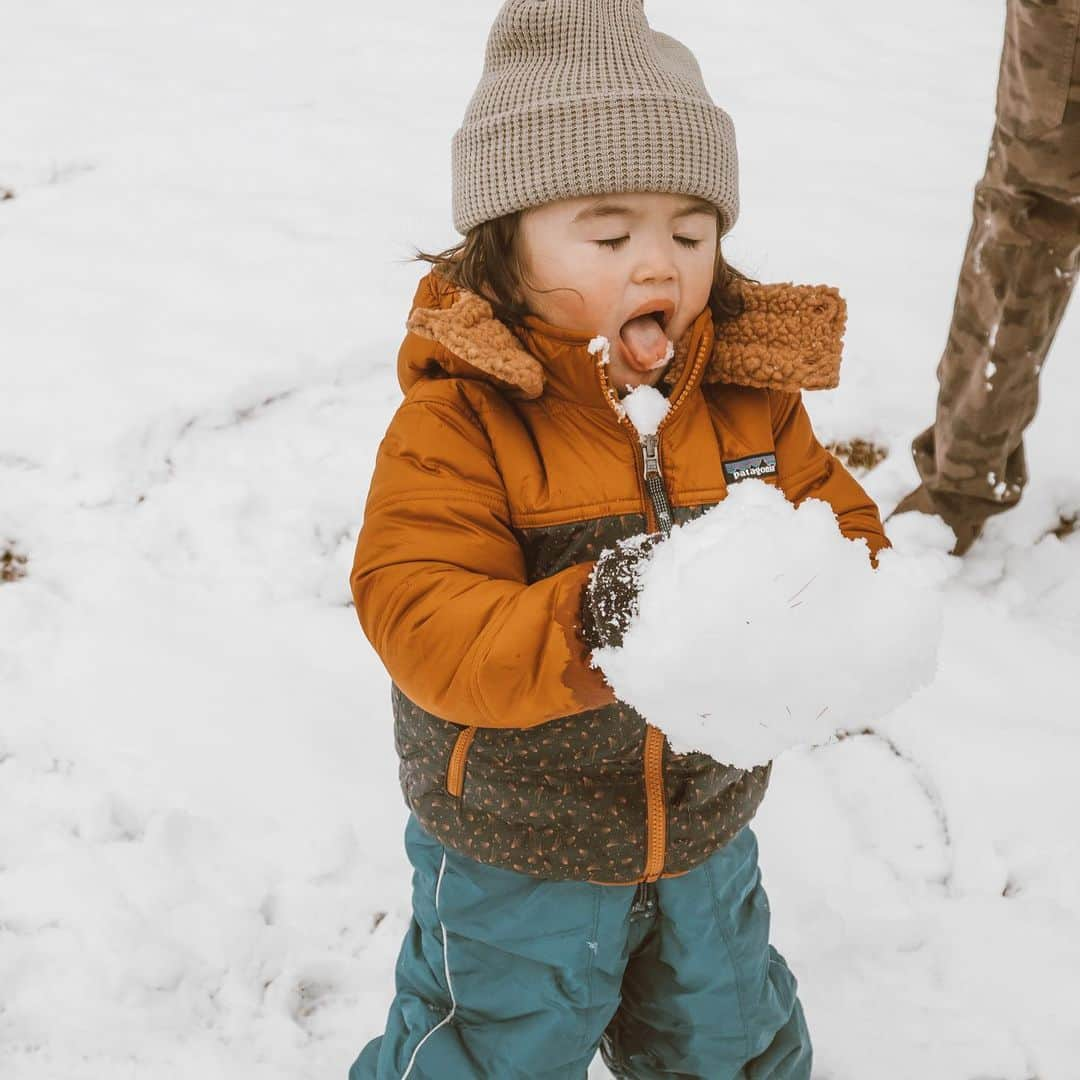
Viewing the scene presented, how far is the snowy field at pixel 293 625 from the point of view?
1906 millimetres

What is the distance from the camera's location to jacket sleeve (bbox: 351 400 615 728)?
1048mm

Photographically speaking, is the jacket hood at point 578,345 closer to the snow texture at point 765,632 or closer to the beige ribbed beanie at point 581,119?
the beige ribbed beanie at point 581,119

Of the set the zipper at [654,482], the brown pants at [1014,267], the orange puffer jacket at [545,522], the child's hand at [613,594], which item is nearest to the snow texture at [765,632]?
the child's hand at [613,594]

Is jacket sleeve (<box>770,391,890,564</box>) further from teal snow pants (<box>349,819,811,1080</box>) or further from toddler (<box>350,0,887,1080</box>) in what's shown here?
teal snow pants (<box>349,819,811,1080</box>)

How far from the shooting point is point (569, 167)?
1313mm

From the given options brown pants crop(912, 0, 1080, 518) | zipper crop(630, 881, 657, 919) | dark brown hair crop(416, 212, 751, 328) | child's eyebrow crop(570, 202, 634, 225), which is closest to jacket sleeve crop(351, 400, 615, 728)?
dark brown hair crop(416, 212, 751, 328)

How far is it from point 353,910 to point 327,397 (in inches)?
62.0

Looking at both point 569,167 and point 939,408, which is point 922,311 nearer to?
point 939,408

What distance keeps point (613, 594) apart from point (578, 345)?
41cm

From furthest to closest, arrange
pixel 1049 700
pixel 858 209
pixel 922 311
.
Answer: pixel 858 209 < pixel 922 311 < pixel 1049 700

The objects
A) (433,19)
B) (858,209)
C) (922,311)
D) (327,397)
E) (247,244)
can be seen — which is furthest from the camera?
(433,19)

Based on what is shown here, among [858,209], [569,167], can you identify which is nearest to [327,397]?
[569,167]

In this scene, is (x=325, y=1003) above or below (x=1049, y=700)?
below

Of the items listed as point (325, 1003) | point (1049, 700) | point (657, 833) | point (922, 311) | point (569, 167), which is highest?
point (569, 167)
